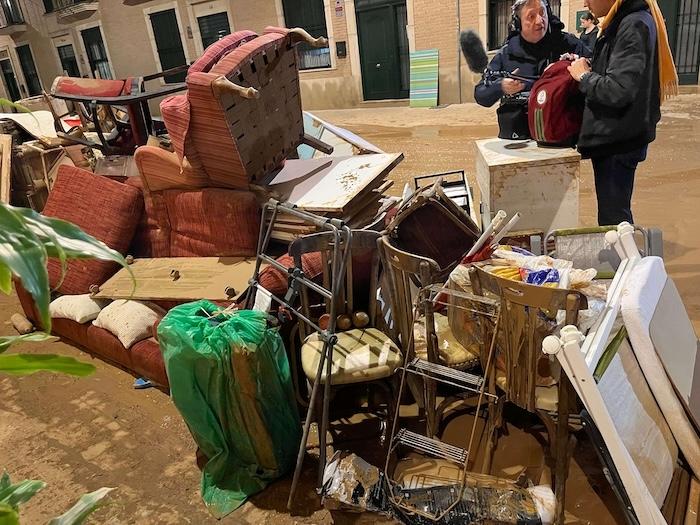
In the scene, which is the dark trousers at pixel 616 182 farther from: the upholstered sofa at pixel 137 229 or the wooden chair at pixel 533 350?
the upholstered sofa at pixel 137 229

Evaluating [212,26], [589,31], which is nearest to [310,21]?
[212,26]

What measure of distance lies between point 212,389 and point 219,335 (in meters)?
0.25

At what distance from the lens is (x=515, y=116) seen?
3.19 m

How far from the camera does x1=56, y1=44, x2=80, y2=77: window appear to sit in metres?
17.2

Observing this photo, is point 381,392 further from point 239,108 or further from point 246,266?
point 239,108

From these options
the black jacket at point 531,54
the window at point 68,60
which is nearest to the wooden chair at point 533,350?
the black jacket at point 531,54

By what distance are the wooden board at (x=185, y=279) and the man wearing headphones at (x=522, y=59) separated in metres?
1.76

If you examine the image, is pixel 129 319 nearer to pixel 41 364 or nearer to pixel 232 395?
pixel 232 395

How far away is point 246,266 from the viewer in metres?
3.19

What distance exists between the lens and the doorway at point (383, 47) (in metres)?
11.3

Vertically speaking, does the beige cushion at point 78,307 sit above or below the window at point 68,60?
below

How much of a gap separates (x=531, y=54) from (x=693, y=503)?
256 cm

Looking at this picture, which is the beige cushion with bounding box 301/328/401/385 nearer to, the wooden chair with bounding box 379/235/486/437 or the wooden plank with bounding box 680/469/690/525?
the wooden chair with bounding box 379/235/486/437

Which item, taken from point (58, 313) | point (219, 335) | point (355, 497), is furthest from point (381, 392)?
point (58, 313)
